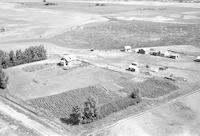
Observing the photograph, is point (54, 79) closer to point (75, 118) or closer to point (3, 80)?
point (3, 80)

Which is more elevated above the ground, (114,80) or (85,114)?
(114,80)

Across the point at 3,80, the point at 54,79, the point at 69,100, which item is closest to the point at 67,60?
the point at 54,79

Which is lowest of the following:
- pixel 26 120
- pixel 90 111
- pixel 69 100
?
pixel 26 120

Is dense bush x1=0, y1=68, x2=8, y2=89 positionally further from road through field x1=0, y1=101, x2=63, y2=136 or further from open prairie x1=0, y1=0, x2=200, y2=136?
road through field x1=0, y1=101, x2=63, y2=136

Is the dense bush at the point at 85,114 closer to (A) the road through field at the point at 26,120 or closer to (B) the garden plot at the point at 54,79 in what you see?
(A) the road through field at the point at 26,120

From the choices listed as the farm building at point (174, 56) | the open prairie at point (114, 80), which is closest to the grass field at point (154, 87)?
the open prairie at point (114, 80)

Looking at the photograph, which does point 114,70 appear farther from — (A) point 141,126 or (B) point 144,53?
(A) point 141,126
